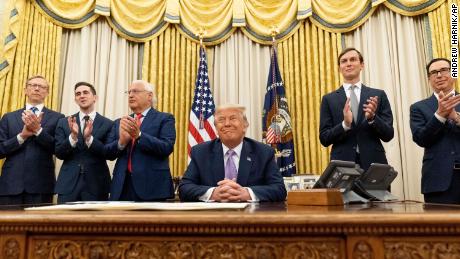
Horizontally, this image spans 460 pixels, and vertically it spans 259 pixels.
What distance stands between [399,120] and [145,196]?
327 cm

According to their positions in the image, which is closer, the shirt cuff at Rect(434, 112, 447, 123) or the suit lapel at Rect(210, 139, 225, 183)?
the suit lapel at Rect(210, 139, 225, 183)

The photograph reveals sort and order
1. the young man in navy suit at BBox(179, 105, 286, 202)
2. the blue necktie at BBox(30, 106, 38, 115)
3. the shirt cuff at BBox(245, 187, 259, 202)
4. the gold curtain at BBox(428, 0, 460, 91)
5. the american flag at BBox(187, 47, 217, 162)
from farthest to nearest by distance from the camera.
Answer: the american flag at BBox(187, 47, 217, 162), the gold curtain at BBox(428, 0, 460, 91), the blue necktie at BBox(30, 106, 38, 115), the young man in navy suit at BBox(179, 105, 286, 202), the shirt cuff at BBox(245, 187, 259, 202)

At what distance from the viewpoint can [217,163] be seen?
2.26 meters

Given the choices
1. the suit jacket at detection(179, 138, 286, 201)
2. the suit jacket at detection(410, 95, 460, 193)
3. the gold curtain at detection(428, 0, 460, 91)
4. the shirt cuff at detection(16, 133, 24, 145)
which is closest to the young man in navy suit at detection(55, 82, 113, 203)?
the shirt cuff at detection(16, 133, 24, 145)

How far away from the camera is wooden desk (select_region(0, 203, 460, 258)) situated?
0.94 m

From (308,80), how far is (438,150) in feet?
7.79

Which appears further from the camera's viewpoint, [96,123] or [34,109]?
[34,109]

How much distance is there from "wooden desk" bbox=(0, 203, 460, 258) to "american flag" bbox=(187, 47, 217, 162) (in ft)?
11.5

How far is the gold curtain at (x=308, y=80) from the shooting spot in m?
4.80

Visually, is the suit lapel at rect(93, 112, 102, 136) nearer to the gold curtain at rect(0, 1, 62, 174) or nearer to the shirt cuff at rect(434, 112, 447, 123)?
the gold curtain at rect(0, 1, 62, 174)

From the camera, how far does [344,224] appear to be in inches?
38.0

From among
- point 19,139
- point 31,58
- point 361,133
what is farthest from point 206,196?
point 31,58

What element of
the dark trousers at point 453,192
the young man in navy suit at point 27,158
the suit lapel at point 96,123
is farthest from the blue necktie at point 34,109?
the dark trousers at point 453,192

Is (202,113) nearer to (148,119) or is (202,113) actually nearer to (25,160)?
(148,119)
